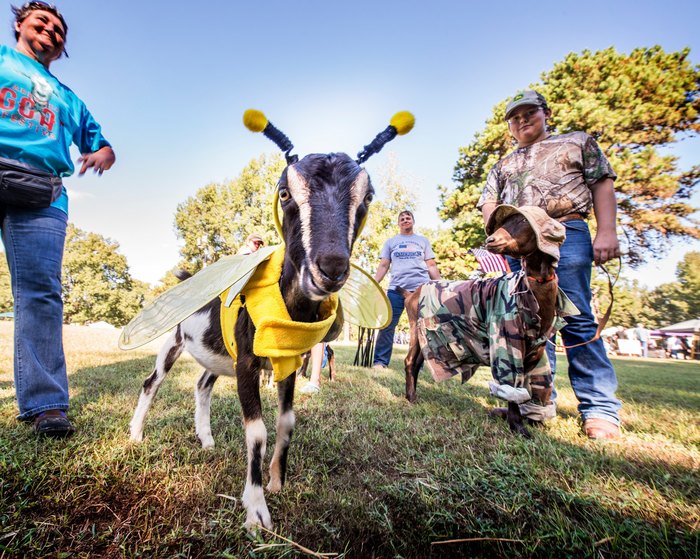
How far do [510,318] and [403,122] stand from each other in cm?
177

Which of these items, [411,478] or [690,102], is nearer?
[411,478]

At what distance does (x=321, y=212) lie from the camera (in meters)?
1.55

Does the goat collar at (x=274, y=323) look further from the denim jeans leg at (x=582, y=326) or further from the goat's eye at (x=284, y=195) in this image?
the denim jeans leg at (x=582, y=326)

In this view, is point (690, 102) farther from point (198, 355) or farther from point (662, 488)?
point (198, 355)

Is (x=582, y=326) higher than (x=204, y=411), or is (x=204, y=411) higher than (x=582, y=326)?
(x=582, y=326)

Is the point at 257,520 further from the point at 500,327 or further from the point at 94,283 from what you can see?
the point at 94,283

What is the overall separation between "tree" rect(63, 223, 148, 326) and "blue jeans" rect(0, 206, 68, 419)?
41.2 meters

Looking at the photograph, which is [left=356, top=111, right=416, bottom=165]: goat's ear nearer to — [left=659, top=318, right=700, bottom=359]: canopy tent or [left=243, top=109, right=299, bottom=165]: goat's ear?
[left=243, top=109, right=299, bottom=165]: goat's ear

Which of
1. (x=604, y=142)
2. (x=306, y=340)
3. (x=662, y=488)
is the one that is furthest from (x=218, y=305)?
(x=604, y=142)

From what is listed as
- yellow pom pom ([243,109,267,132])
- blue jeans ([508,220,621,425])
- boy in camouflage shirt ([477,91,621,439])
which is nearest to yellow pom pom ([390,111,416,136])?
yellow pom pom ([243,109,267,132])

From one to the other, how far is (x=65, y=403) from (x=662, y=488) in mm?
→ 3811

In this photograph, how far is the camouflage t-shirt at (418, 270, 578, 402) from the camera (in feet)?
8.55

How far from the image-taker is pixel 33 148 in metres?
2.16

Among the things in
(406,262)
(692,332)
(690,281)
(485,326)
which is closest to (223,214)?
(406,262)
